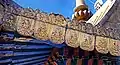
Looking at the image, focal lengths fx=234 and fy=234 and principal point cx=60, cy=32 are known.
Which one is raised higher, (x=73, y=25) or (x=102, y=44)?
(x=73, y=25)

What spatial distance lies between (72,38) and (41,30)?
65cm

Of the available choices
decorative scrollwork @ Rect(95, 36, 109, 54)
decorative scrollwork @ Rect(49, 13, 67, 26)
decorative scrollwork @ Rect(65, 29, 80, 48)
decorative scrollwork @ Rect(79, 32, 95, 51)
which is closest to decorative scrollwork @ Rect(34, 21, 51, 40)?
decorative scrollwork @ Rect(49, 13, 67, 26)

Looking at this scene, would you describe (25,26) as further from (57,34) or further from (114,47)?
(114,47)

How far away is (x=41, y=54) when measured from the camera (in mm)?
4766

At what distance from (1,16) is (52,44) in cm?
113

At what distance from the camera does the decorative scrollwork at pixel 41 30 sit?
408cm

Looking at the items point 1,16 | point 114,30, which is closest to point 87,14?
point 114,30

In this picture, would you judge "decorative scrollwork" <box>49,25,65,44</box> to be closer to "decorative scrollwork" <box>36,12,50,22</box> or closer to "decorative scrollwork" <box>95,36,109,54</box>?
"decorative scrollwork" <box>36,12,50,22</box>

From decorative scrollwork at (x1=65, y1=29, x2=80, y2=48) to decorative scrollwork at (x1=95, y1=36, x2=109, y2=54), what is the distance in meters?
0.50

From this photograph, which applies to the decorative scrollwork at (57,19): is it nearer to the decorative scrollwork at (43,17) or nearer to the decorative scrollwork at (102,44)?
the decorative scrollwork at (43,17)

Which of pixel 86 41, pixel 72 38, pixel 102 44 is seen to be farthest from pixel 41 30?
pixel 102 44

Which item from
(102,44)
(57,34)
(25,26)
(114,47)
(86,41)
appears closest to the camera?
(25,26)

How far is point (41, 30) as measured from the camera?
4.13 meters

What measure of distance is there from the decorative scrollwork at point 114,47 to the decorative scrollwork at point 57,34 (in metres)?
1.16
